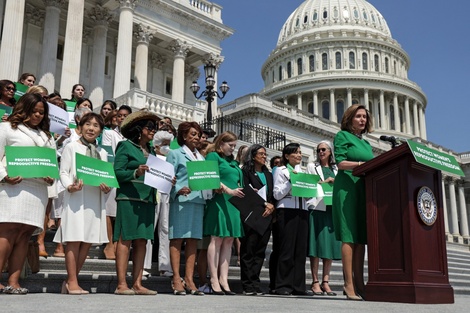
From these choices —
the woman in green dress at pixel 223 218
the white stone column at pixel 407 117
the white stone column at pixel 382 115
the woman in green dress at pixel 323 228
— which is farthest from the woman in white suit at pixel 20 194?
the white stone column at pixel 407 117

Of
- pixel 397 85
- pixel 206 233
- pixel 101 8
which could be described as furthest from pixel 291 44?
pixel 206 233

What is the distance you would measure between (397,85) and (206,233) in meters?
83.4

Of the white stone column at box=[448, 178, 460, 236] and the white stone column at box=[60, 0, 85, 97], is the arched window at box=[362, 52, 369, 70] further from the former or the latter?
the white stone column at box=[60, 0, 85, 97]

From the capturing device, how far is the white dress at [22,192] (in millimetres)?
5500

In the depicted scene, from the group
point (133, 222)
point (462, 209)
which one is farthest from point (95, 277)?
point (462, 209)

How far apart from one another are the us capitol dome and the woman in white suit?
7533 centimetres

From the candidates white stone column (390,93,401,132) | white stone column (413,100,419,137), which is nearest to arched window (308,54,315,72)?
white stone column (390,93,401,132)

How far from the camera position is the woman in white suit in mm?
5496

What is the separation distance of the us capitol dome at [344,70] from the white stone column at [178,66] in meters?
48.9

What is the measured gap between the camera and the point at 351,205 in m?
6.22

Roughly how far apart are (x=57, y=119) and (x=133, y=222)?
2341 mm

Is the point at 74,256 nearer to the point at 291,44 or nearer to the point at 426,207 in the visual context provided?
the point at 426,207

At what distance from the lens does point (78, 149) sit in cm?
629

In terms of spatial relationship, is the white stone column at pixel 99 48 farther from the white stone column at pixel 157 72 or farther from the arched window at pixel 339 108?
the arched window at pixel 339 108
